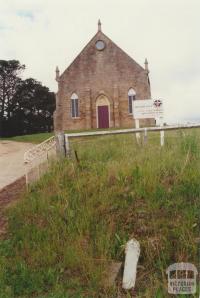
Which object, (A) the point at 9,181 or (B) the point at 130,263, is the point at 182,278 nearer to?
(B) the point at 130,263

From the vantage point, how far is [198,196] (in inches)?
315

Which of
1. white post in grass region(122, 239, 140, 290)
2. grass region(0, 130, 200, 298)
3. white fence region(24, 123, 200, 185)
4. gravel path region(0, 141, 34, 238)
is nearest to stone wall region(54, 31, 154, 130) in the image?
gravel path region(0, 141, 34, 238)

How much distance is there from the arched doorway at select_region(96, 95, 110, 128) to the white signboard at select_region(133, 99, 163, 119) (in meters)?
27.9

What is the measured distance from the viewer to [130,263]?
6.74 meters

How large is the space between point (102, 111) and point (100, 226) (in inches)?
1410

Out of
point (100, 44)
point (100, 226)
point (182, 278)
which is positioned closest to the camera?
point (182, 278)

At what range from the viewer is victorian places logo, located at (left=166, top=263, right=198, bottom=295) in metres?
5.93

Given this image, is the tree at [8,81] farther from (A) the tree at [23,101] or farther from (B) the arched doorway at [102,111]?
(B) the arched doorway at [102,111]

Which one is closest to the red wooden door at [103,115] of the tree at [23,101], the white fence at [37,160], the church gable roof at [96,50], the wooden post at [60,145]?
the church gable roof at [96,50]

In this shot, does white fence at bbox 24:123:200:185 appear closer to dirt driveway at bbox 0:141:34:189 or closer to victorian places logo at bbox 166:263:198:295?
dirt driveway at bbox 0:141:34:189

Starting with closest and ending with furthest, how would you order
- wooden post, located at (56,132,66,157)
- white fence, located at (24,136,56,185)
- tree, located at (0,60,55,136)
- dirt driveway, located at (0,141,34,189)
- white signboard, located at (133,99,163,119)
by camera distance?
white fence, located at (24,136,56,185) < wooden post, located at (56,132,66,157) < dirt driveway, located at (0,141,34,189) < white signboard, located at (133,99,163,119) < tree, located at (0,60,55,136)

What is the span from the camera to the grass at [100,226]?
6668mm

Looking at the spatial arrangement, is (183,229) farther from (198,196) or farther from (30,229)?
(30,229)

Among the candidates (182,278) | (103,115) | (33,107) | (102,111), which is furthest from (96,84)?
(182,278)
